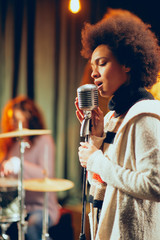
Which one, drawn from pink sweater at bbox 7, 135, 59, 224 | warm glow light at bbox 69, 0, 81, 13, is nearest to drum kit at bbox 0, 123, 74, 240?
pink sweater at bbox 7, 135, 59, 224

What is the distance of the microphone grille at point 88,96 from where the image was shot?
1.09 meters

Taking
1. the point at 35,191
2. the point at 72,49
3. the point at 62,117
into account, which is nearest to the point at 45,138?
the point at 35,191

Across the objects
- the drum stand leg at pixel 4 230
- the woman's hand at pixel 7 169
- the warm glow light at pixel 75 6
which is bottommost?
the drum stand leg at pixel 4 230

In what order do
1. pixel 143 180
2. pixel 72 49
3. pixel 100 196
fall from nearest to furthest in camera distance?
pixel 143 180
pixel 100 196
pixel 72 49

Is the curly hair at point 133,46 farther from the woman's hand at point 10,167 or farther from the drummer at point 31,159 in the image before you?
the woman's hand at point 10,167

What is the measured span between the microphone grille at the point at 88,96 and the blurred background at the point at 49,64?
9.23 ft

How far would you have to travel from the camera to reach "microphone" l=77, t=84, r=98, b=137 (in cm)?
109

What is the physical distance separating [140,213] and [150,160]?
0.62ft

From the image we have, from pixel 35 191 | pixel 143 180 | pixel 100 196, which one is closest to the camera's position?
pixel 143 180

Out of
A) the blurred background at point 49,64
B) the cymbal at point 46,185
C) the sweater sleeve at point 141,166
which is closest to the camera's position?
the sweater sleeve at point 141,166

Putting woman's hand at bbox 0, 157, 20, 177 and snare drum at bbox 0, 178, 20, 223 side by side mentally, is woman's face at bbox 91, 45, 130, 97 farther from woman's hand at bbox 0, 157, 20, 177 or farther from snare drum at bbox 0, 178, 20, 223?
woman's hand at bbox 0, 157, 20, 177

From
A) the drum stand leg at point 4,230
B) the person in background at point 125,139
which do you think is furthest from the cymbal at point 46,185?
the person in background at point 125,139

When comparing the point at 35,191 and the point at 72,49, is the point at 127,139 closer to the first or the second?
the point at 35,191

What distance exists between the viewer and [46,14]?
4012 mm
